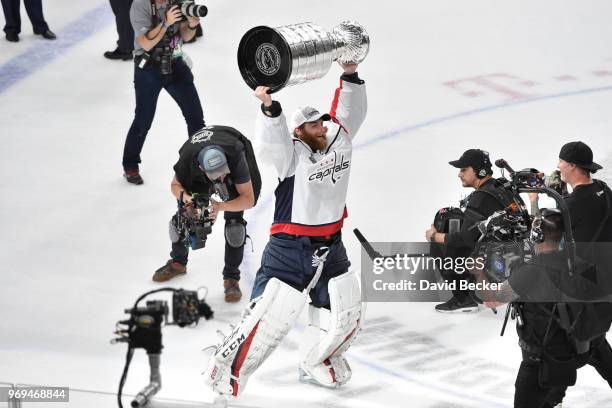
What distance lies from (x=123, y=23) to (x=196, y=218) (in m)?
4.18

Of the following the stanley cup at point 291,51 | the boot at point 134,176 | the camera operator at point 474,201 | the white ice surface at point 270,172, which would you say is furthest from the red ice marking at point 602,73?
the stanley cup at point 291,51

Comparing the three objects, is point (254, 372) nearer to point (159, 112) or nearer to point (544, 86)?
point (159, 112)

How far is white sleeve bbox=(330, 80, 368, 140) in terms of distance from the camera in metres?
6.37

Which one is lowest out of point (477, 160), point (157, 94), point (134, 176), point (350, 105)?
point (134, 176)

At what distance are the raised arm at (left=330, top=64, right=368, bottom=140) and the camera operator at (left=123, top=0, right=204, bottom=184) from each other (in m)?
1.81

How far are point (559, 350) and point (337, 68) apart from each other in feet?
18.0

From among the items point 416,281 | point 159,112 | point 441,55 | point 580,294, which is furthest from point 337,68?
point 580,294

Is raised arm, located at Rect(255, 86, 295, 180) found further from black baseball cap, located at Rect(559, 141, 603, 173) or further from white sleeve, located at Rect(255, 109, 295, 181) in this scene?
black baseball cap, located at Rect(559, 141, 603, 173)

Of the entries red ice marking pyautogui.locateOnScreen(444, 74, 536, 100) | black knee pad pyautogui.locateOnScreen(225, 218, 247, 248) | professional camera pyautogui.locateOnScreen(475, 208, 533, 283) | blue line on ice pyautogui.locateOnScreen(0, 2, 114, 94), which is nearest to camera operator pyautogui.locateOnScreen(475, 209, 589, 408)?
professional camera pyautogui.locateOnScreen(475, 208, 533, 283)

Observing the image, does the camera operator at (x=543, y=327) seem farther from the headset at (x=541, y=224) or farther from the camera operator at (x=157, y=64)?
the camera operator at (x=157, y=64)

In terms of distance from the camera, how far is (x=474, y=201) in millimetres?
6625

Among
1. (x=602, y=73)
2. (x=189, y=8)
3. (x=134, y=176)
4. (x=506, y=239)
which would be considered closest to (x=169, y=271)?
(x=134, y=176)

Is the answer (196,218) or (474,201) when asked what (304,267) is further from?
(474,201)

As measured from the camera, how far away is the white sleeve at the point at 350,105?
6367mm
